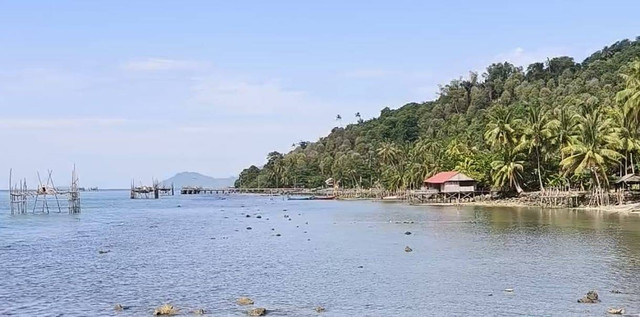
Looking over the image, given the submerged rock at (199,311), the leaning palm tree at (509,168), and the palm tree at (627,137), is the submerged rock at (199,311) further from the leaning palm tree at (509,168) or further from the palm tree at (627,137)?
the leaning palm tree at (509,168)

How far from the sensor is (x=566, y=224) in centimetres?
5294

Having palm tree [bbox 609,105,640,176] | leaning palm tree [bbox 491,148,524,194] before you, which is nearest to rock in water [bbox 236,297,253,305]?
palm tree [bbox 609,105,640,176]

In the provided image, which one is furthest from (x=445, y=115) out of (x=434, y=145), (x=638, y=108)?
(x=638, y=108)

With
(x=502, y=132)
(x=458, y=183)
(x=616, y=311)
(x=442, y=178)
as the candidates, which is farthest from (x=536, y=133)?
(x=616, y=311)

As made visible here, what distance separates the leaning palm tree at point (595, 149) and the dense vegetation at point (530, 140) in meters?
0.10

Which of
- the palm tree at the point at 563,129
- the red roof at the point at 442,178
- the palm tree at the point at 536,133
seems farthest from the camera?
the red roof at the point at 442,178

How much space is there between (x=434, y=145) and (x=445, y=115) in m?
72.6

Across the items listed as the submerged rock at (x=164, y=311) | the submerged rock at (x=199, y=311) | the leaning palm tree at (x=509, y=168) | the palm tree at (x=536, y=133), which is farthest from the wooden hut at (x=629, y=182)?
the submerged rock at (x=164, y=311)

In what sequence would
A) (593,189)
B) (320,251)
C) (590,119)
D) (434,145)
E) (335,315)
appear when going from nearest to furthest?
(335,315) → (320,251) → (590,119) → (593,189) → (434,145)

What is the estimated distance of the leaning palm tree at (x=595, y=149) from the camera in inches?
2685

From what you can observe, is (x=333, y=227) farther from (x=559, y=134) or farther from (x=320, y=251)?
(x=559, y=134)

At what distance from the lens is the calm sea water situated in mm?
23344

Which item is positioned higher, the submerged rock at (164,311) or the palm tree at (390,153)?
the palm tree at (390,153)

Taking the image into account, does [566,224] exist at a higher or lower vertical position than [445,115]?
lower
